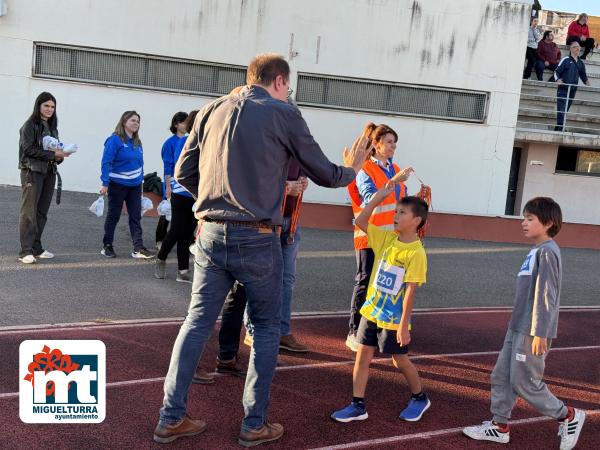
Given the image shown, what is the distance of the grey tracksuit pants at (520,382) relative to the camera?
4566 millimetres

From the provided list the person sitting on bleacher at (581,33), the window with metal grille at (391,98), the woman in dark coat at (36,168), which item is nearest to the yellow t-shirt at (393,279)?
the woman in dark coat at (36,168)

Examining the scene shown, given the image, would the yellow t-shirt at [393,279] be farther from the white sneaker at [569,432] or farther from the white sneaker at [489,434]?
the white sneaker at [569,432]

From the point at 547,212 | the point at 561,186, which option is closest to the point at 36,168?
the point at 547,212

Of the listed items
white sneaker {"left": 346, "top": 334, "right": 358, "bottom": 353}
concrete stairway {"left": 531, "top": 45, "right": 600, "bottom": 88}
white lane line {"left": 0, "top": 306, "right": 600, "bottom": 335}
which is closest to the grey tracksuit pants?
white sneaker {"left": 346, "top": 334, "right": 358, "bottom": 353}

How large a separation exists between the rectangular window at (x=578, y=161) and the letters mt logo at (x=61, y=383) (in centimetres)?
1680

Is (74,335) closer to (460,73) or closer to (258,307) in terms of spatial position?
(258,307)

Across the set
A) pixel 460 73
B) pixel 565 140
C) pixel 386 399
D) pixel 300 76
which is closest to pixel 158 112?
pixel 300 76

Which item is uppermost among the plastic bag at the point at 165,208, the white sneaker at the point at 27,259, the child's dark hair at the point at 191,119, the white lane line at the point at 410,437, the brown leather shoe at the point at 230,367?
the child's dark hair at the point at 191,119

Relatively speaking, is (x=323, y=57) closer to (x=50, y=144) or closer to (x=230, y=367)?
(x=50, y=144)

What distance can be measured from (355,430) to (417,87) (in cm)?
1353

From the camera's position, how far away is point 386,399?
17.4ft

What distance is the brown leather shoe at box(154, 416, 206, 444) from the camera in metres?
4.19

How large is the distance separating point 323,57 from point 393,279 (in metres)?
12.5

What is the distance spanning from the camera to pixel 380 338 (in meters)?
4.81
